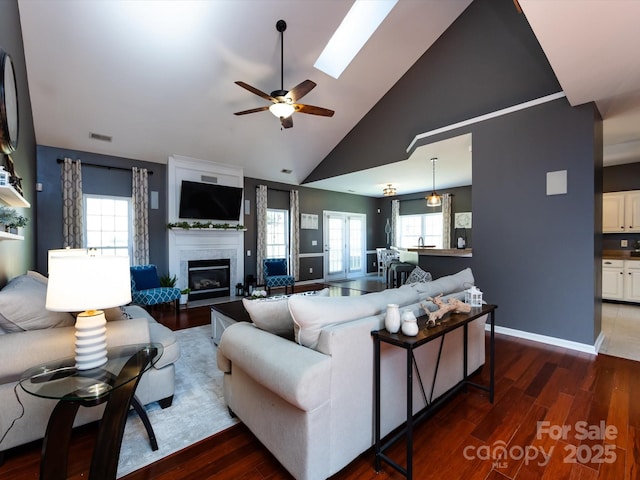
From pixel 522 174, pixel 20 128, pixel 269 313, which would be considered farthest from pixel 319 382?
pixel 20 128

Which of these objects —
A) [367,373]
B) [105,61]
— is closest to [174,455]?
[367,373]

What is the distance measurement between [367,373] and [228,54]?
4.39 meters

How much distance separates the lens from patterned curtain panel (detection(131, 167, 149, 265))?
540 centimetres

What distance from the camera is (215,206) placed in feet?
20.1

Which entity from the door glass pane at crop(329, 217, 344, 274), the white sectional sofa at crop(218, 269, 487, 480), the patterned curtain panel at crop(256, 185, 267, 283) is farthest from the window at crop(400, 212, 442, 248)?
the white sectional sofa at crop(218, 269, 487, 480)

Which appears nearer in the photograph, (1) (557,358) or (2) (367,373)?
(2) (367,373)

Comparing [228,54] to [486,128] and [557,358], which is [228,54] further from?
[557,358]

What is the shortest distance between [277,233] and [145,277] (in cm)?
337

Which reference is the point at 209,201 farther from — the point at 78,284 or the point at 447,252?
the point at 78,284

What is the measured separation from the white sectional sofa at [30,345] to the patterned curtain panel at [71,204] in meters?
3.48

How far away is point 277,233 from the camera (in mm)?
7547

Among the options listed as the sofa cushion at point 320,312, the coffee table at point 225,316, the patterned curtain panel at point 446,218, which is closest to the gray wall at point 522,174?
the sofa cushion at point 320,312

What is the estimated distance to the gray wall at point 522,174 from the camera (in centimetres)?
324

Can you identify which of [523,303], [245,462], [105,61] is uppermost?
[105,61]
